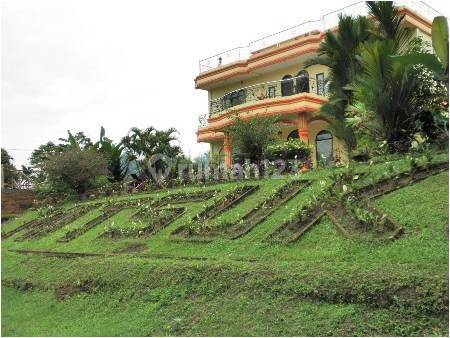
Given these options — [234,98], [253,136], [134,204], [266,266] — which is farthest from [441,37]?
[234,98]

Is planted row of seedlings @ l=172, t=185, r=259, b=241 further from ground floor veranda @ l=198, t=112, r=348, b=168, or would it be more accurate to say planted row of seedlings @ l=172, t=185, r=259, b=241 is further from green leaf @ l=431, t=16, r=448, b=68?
ground floor veranda @ l=198, t=112, r=348, b=168

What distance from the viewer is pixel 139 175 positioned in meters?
22.6

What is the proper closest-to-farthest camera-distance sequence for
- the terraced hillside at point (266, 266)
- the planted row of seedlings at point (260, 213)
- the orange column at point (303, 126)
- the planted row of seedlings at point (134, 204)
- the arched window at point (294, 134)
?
the terraced hillside at point (266, 266) < the planted row of seedlings at point (260, 213) < the planted row of seedlings at point (134, 204) < the orange column at point (303, 126) < the arched window at point (294, 134)

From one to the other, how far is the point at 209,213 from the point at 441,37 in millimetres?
5747

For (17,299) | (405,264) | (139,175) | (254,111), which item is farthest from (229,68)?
(405,264)

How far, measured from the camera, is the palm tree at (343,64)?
15562 millimetres

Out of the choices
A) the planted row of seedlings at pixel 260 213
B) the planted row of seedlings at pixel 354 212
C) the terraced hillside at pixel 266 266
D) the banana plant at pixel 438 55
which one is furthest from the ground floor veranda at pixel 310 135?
the planted row of seedlings at pixel 354 212

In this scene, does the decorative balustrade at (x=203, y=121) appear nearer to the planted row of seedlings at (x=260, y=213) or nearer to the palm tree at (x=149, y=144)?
the palm tree at (x=149, y=144)

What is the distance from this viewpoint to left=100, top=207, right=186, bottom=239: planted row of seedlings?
10.9 meters

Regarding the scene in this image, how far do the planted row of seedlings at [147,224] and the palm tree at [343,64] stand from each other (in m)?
6.66

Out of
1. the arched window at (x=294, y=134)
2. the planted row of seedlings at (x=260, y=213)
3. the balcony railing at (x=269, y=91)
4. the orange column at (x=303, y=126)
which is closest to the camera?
the planted row of seedlings at (x=260, y=213)

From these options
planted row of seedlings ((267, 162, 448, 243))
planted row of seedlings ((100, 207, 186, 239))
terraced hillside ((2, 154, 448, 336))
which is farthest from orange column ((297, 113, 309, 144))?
planted row of seedlings ((267, 162, 448, 243))

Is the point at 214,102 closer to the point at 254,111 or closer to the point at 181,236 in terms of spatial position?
the point at 254,111

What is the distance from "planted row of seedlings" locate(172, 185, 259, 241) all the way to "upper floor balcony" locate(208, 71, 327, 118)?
29.7 ft
